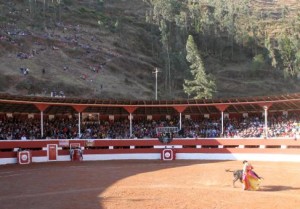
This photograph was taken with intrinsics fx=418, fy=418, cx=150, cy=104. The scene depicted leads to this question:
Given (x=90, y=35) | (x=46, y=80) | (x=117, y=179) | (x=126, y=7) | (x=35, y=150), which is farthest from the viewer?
(x=126, y=7)

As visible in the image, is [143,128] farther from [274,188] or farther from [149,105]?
[274,188]

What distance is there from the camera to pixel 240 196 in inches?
639

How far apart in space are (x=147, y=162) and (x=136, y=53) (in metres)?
60.7

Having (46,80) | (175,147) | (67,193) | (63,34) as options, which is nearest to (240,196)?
(67,193)

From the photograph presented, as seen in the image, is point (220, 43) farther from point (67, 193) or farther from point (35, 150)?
point (67, 193)

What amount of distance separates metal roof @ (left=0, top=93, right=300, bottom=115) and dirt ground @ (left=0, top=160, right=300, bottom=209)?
7345 millimetres

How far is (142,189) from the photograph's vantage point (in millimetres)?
18125

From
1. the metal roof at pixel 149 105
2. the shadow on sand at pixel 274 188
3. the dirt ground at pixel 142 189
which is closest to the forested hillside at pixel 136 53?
the metal roof at pixel 149 105

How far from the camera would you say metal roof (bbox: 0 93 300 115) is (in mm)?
32094

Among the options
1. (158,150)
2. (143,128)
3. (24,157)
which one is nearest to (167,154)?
(158,150)

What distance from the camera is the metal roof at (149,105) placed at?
32094 mm

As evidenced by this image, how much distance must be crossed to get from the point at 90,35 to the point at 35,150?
61496mm

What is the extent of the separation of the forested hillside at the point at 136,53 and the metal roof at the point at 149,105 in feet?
74.2

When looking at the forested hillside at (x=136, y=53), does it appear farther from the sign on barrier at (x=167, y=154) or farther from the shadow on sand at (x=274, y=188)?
the shadow on sand at (x=274, y=188)
